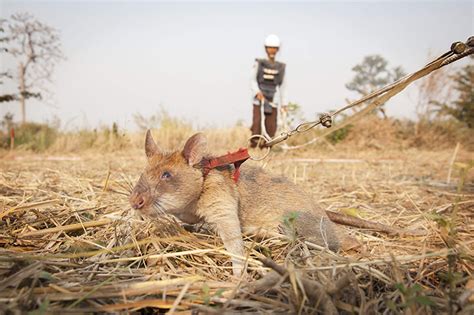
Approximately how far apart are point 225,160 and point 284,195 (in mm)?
700

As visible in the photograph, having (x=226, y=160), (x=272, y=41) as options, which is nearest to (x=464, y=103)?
(x=272, y=41)

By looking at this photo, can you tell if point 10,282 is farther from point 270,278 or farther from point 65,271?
point 270,278

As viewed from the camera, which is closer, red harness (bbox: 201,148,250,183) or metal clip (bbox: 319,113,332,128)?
red harness (bbox: 201,148,250,183)

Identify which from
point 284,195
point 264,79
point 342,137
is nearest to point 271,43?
point 264,79

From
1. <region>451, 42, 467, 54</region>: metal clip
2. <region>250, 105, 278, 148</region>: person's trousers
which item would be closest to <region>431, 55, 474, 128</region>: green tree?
<region>250, 105, 278, 148</region>: person's trousers

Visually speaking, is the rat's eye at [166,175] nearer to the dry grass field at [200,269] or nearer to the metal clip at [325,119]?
the dry grass field at [200,269]

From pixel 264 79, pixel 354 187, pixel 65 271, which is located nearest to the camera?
pixel 65 271

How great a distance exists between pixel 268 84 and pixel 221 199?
9656 mm

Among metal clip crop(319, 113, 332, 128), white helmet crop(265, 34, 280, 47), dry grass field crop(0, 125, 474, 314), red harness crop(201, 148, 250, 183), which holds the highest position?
white helmet crop(265, 34, 280, 47)

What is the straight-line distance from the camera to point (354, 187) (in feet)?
19.5

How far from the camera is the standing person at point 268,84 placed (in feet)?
38.9

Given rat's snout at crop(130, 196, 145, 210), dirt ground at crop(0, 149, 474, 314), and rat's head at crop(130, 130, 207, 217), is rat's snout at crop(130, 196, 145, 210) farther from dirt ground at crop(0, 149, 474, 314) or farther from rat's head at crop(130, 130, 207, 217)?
dirt ground at crop(0, 149, 474, 314)

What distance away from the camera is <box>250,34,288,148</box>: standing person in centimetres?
1187

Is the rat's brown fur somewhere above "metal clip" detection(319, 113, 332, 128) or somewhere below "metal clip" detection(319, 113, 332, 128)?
below
